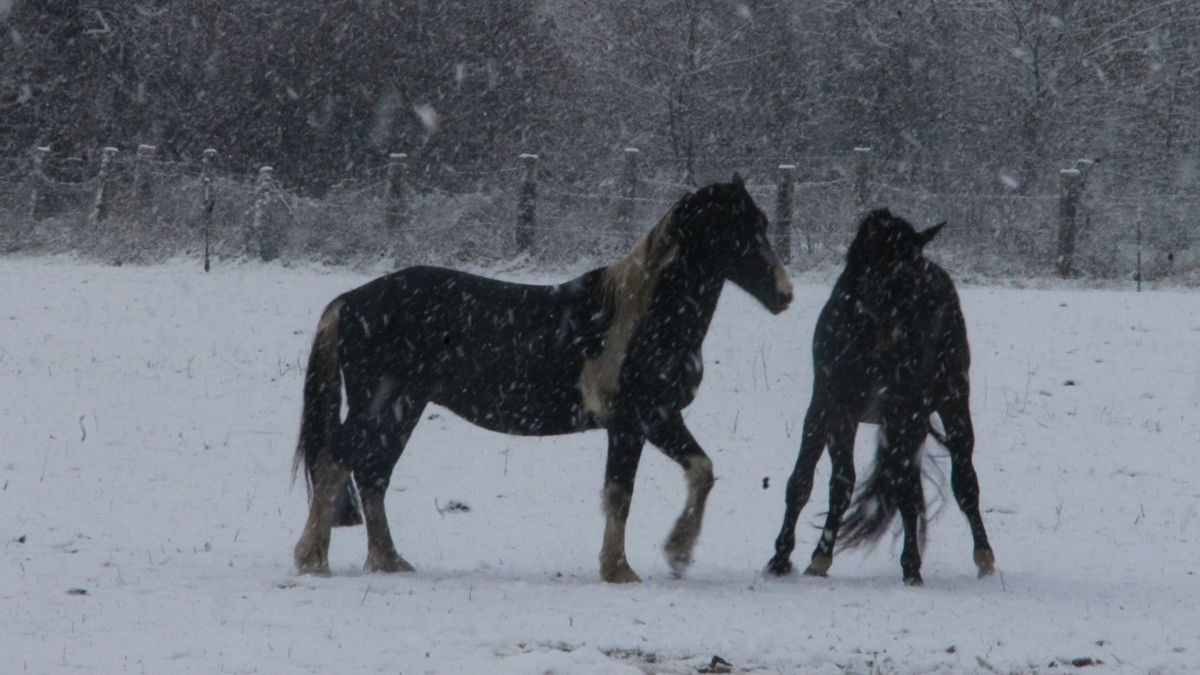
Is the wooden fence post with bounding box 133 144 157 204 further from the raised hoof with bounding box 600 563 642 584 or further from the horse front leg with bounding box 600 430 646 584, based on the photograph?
the raised hoof with bounding box 600 563 642 584

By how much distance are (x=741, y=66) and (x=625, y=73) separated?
96.9 inches

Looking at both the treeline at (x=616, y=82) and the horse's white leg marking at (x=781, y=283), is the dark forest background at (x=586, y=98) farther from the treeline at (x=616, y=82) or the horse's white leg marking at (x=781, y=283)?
the horse's white leg marking at (x=781, y=283)

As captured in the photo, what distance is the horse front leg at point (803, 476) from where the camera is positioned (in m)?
6.42

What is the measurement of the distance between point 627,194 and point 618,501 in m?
12.2

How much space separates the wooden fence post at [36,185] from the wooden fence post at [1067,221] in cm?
1532

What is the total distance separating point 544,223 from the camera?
18.0 metres

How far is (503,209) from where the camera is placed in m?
18.3

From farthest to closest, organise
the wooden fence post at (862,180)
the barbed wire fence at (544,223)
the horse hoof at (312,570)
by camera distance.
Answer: the wooden fence post at (862,180), the barbed wire fence at (544,223), the horse hoof at (312,570)

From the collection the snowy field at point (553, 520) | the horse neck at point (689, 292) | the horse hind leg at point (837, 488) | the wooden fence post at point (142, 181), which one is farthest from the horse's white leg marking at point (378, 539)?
the wooden fence post at point (142, 181)

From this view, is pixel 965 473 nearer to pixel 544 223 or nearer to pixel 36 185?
pixel 544 223

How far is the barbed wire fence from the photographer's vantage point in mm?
17469

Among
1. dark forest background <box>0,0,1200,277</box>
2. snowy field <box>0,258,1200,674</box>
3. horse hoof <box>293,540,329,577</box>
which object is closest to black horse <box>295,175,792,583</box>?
horse hoof <box>293,540,329,577</box>

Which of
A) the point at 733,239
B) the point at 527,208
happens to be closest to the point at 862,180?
the point at 527,208

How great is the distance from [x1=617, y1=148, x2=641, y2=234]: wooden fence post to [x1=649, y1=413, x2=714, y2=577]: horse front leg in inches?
457
